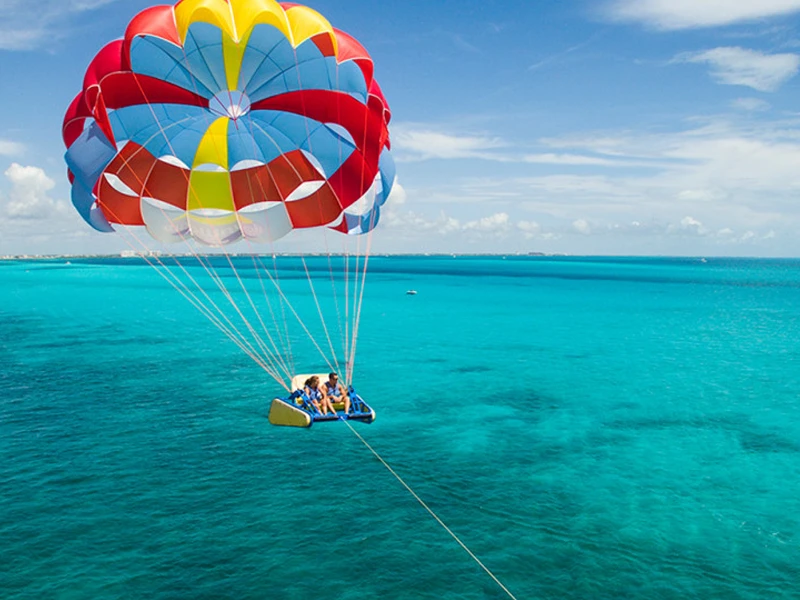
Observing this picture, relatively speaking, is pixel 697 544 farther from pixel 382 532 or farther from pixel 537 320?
pixel 537 320

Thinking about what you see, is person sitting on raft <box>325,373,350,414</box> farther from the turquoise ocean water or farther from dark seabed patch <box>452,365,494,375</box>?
dark seabed patch <box>452,365,494,375</box>

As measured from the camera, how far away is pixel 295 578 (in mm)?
10297

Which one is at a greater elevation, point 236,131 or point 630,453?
point 236,131

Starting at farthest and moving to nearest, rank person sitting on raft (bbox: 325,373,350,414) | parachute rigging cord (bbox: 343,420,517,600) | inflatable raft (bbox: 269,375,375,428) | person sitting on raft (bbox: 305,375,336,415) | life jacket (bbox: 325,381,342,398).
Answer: life jacket (bbox: 325,381,342,398)
person sitting on raft (bbox: 325,373,350,414)
person sitting on raft (bbox: 305,375,336,415)
inflatable raft (bbox: 269,375,375,428)
parachute rigging cord (bbox: 343,420,517,600)

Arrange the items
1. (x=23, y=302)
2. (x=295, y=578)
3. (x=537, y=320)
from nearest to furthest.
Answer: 1. (x=295, y=578)
2. (x=537, y=320)
3. (x=23, y=302)

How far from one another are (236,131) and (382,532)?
38.0 feet

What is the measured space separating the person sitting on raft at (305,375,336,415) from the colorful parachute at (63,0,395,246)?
16.1 ft

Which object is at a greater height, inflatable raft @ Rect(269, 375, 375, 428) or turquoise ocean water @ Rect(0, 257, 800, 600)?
inflatable raft @ Rect(269, 375, 375, 428)

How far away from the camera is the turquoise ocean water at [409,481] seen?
10.5 metres

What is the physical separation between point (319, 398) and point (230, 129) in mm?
8128

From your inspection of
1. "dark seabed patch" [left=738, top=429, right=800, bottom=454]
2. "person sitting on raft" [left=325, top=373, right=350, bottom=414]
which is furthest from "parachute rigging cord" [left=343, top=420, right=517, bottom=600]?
"dark seabed patch" [left=738, top=429, right=800, bottom=454]

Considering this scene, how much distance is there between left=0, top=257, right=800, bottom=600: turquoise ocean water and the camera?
1050 centimetres

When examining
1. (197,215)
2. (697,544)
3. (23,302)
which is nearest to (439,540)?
(697,544)

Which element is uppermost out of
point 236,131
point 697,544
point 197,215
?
point 236,131
